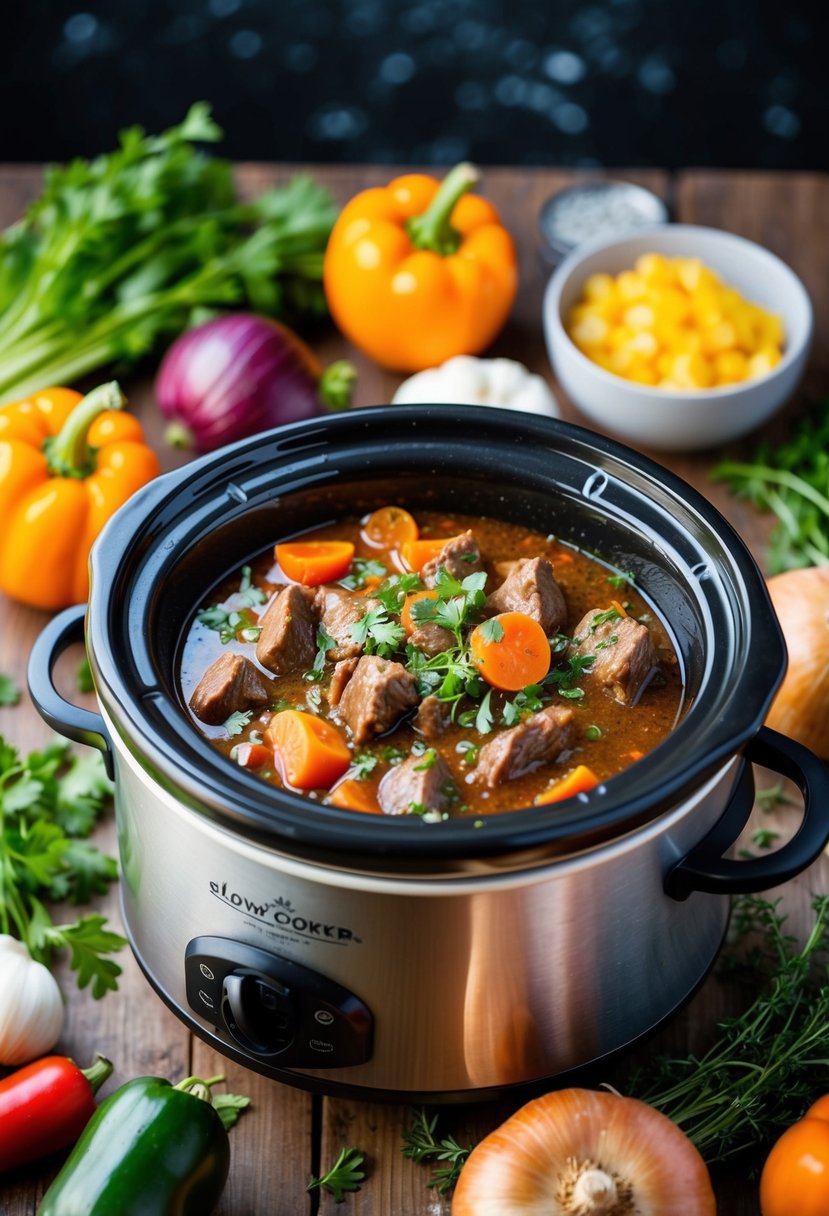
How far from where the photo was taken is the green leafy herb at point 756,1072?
8.58 ft

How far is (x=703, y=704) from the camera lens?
94.7 inches

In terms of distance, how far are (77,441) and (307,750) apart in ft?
4.88

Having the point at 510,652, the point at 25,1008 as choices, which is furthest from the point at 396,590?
the point at 25,1008

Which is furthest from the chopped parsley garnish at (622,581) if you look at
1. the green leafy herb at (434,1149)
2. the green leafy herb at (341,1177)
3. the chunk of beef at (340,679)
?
the green leafy herb at (341,1177)

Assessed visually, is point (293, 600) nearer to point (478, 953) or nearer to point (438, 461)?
point (438, 461)

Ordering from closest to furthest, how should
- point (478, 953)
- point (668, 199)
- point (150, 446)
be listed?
1. point (478, 953)
2. point (150, 446)
3. point (668, 199)

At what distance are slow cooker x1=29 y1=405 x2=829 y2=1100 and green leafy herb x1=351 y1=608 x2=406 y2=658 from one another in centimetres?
37

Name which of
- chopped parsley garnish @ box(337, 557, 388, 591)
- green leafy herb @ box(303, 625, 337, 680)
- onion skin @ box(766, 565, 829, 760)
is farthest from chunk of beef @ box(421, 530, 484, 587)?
onion skin @ box(766, 565, 829, 760)

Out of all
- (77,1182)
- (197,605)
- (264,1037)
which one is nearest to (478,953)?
(264,1037)

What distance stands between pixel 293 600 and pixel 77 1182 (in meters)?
1.09

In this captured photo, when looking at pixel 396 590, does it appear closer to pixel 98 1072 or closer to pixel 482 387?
pixel 98 1072

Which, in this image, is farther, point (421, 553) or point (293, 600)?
point (421, 553)

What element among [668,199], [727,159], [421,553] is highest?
[421,553]

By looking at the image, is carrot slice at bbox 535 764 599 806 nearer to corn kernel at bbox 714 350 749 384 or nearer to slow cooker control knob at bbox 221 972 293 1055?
slow cooker control knob at bbox 221 972 293 1055
